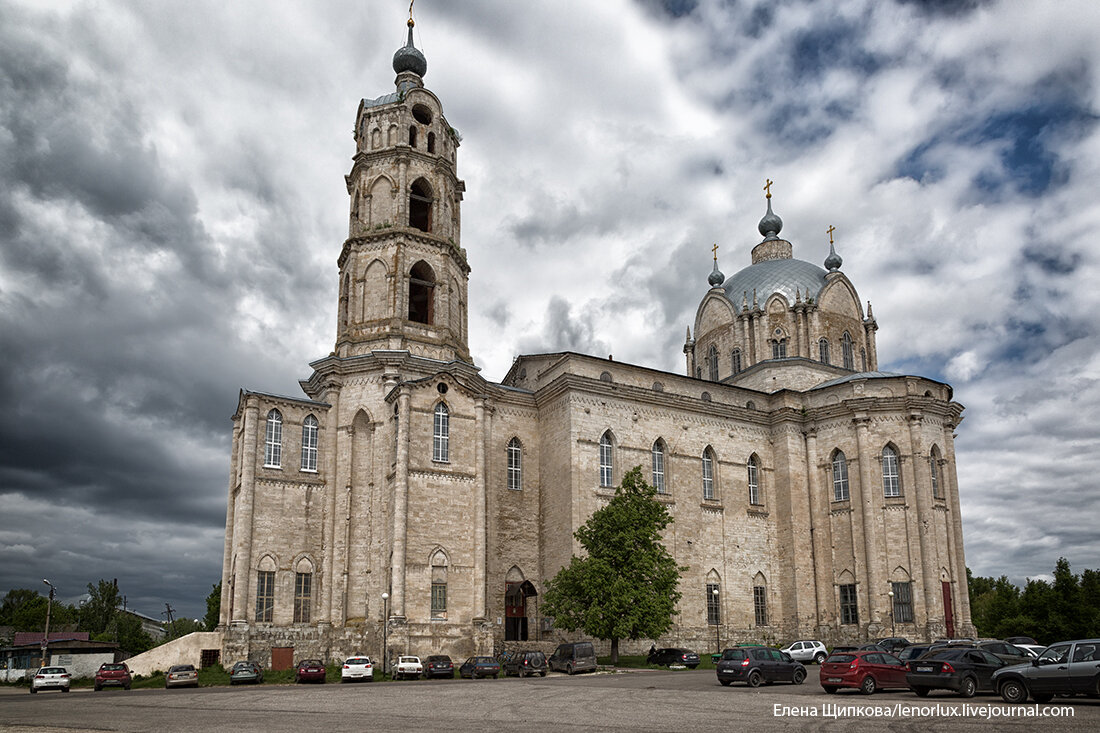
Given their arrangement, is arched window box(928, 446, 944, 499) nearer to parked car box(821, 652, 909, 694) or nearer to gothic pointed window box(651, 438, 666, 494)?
gothic pointed window box(651, 438, 666, 494)

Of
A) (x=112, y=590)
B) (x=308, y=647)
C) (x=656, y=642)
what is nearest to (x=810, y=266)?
(x=656, y=642)

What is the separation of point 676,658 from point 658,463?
11.0m

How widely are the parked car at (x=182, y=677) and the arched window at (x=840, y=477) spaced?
32931 millimetres

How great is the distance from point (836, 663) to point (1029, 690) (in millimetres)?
5063

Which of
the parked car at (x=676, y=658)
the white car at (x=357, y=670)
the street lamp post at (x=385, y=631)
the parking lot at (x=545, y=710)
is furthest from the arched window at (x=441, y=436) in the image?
the parking lot at (x=545, y=710)

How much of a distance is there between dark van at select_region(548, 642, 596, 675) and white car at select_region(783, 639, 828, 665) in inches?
393

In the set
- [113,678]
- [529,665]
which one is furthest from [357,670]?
[113,678]

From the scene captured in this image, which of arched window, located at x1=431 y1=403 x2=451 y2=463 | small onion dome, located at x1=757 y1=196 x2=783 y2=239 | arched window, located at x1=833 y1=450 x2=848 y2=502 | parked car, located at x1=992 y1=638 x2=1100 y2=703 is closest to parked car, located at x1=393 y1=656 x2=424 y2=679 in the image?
arched window, located at x1=431 y1=403 x2=451 y2=463

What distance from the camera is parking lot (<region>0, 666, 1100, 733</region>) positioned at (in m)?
15.8

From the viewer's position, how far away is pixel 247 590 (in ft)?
121

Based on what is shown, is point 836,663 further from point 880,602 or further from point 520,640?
point 880,602

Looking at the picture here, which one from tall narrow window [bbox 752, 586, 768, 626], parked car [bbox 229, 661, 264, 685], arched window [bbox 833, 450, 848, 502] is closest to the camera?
parked car [bbox 229, 661, 264, 685]

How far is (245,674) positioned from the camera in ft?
106

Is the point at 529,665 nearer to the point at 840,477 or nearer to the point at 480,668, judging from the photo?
the point at 480,668
